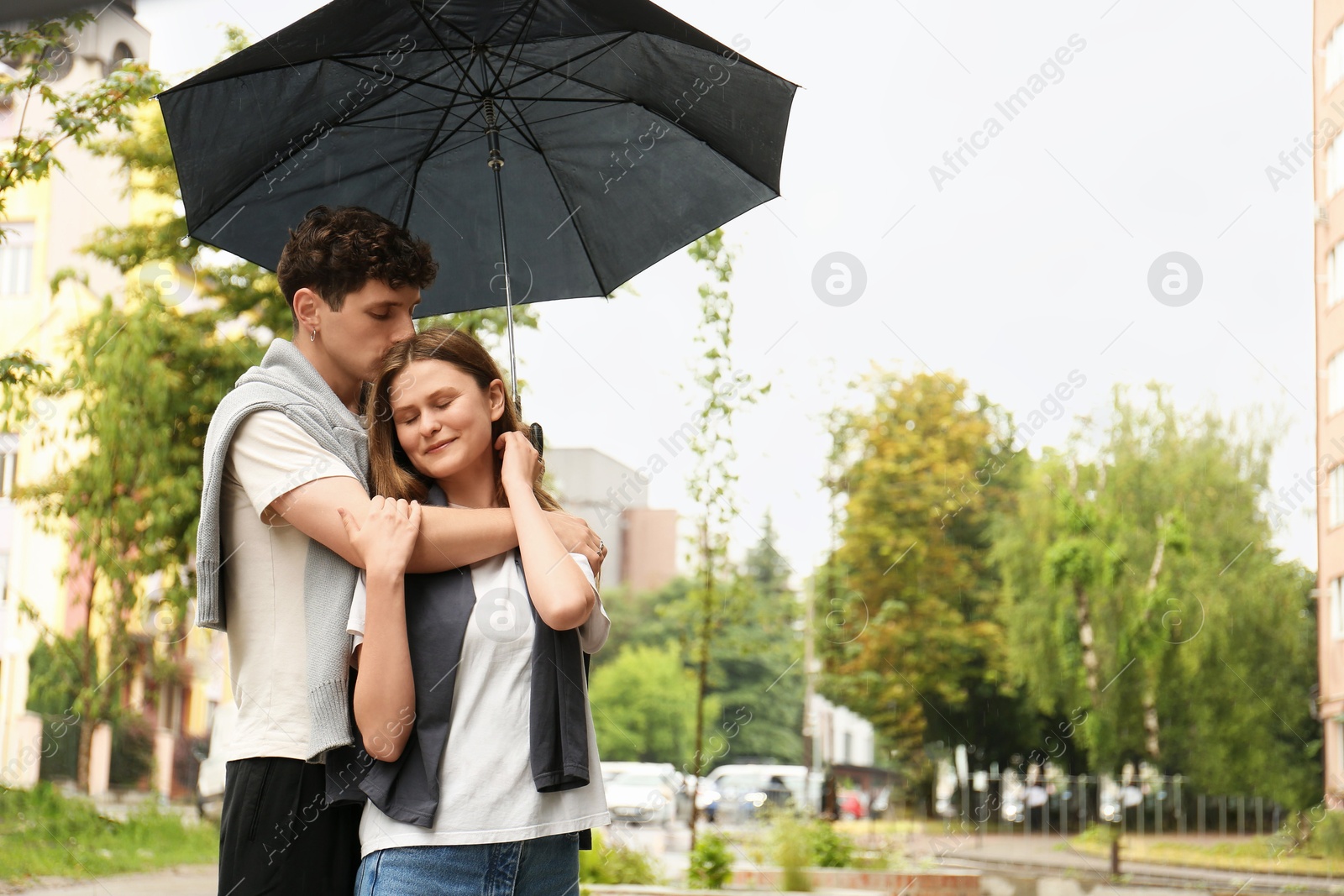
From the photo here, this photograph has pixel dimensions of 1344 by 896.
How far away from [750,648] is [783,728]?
42822 millimetres

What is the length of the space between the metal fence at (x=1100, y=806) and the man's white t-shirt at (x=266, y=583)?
15.8 metres

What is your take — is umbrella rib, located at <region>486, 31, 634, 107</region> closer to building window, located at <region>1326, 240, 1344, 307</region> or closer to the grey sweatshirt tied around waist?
the grey sweatshirt tied around waist

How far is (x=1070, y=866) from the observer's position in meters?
13.9

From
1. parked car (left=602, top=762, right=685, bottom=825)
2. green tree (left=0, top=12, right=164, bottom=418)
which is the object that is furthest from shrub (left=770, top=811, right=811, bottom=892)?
parked car (left=602, top=762, right=685, bottom=825)

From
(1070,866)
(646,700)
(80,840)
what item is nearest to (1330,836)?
(1070,866)

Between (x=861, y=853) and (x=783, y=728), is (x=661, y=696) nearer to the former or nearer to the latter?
(x=783, y=728)

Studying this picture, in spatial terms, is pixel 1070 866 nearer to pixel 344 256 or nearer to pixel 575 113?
pixel 575 113

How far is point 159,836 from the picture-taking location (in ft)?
34.3

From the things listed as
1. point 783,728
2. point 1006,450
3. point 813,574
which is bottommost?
point 783,728

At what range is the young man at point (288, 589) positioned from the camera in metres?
1.64

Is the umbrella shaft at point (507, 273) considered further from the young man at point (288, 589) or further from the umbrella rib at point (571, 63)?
the young man at point (288, 589)

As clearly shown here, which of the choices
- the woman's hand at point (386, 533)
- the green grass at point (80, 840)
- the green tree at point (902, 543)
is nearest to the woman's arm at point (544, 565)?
the woman's hand at point (386, 533)

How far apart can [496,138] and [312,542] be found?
110 cm

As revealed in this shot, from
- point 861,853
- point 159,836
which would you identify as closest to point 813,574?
point 861,853
